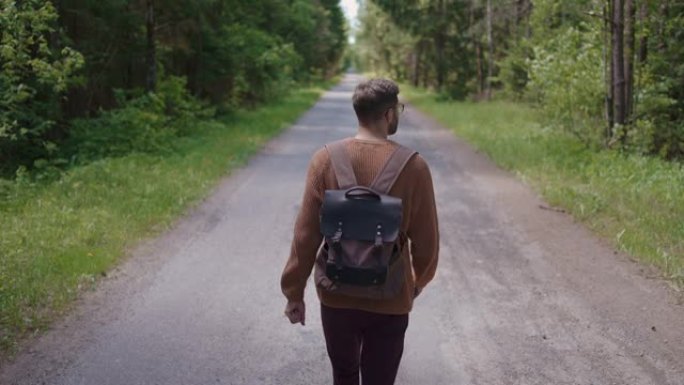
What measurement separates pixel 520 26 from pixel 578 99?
49.4 feet

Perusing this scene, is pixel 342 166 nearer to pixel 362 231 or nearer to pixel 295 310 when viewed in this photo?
pixel 362 231

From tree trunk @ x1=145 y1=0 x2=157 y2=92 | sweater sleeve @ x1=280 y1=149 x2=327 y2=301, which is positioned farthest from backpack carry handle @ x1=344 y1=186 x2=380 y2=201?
tree trunk @ x1=145 y1=0 x2=157 y2=92

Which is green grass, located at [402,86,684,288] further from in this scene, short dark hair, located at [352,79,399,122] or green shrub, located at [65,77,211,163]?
green shrub, located at [65,77,211,163]

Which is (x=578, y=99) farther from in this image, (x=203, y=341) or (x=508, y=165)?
(x=203, y=341)

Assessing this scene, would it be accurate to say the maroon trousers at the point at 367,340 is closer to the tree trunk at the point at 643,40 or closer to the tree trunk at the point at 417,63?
the tree trunk at the point at 643,40

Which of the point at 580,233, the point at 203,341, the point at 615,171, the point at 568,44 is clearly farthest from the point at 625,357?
the point at 568,44

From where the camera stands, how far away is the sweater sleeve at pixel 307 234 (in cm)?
299

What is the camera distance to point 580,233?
845 cm

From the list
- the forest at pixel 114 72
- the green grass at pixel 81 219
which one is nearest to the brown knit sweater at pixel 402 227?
the green grass at pixel 81 219

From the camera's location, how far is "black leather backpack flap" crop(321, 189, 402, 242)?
2791mm

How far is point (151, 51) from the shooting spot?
55.9ft

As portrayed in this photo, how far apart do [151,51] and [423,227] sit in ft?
50.1

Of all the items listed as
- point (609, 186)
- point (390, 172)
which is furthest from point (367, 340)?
point (609, 186)

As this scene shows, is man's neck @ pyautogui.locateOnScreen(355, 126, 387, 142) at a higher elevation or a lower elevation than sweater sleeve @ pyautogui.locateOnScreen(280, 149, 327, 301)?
higher
